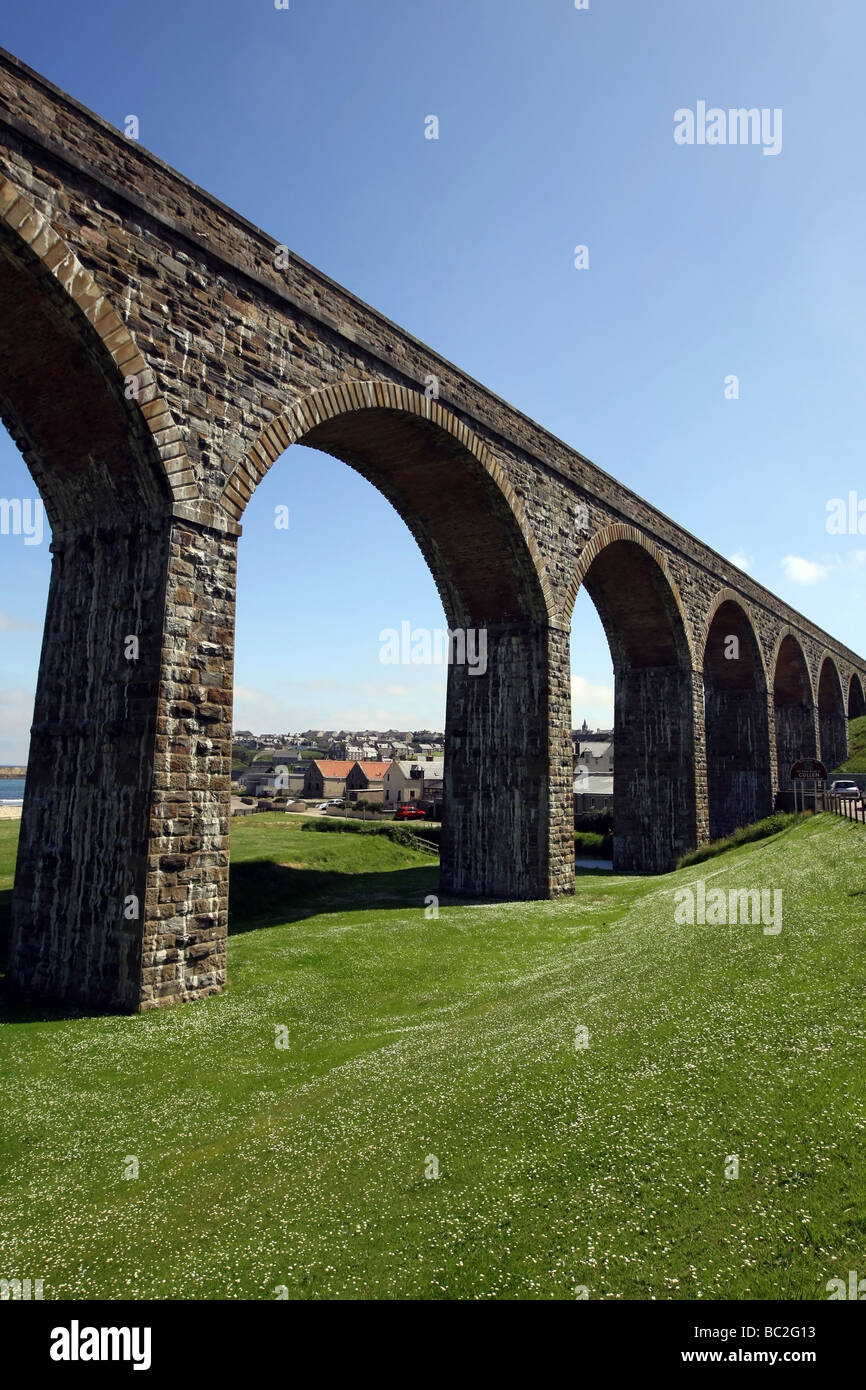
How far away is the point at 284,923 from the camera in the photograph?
1614cm

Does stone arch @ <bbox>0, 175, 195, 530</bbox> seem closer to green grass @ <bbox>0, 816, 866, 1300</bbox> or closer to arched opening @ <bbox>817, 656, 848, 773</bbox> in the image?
green grass @ <bbox>0, 816, 866, 1300</bbox>

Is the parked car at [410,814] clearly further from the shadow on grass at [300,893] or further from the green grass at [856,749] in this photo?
the green grass at [856,749]

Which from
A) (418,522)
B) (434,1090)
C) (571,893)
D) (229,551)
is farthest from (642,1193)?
(418,522)

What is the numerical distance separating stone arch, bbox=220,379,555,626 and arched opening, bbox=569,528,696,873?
23.1 ft

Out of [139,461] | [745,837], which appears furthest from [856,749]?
[139,461]

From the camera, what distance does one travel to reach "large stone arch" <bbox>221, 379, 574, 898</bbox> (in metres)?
18.6

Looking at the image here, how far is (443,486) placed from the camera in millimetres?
18922

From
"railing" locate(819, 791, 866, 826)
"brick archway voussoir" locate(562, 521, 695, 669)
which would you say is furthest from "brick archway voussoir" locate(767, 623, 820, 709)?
"railing" locate(819, 791, 866, 826)

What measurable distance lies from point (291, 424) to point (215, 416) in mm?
1633

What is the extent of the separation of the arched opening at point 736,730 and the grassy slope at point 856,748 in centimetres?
911

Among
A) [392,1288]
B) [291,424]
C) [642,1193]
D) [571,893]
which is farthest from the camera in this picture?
[571,893]

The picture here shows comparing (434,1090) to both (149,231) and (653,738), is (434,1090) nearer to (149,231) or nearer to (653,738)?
(149,231)

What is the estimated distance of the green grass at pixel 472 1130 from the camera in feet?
14.2
